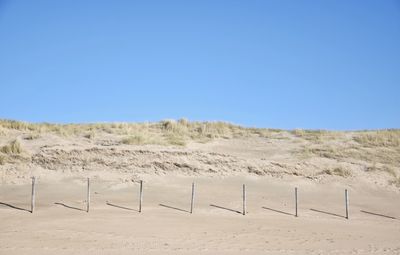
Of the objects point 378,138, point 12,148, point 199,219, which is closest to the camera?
point 199,219

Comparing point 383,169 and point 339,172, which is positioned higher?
point 383,169

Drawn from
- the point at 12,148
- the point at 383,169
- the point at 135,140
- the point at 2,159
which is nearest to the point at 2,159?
the point at 2,159

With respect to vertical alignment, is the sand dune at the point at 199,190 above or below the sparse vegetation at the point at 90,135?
below

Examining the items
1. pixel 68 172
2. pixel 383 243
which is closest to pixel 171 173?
pixel 68 172

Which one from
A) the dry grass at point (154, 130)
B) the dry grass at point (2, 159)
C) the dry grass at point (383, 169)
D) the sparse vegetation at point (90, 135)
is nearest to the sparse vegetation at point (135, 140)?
the dry grass at point (154, 130)

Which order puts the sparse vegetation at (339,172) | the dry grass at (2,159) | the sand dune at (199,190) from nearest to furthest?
1. the sand dune at (199,190)
2. the dry grass at (2,159)
3. the sparse vegetation at (339,172)

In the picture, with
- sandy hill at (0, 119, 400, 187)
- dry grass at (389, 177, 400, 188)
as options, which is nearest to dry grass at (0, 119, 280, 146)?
sandy hill at (0, 119, 400, 187)

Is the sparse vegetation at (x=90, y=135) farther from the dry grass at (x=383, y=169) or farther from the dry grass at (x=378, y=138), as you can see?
the dry grass at (x=378, y=138)

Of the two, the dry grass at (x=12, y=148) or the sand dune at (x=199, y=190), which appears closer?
the sand dune at (x=199, y=190)

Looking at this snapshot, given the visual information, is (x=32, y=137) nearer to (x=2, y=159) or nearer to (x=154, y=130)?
(x=2, y=159)

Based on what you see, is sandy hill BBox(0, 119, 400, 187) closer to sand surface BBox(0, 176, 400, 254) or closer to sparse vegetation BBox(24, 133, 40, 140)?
sparse vegetation BBox(24, 133, 40, 140)

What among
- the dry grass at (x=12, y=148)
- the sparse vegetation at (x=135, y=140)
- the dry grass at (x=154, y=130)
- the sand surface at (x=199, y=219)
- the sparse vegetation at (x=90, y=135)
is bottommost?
the sand surface at (x=199, y=219)

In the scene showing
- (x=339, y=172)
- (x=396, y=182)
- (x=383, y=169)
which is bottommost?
(x=396, y=182)

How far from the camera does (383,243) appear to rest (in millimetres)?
18562
